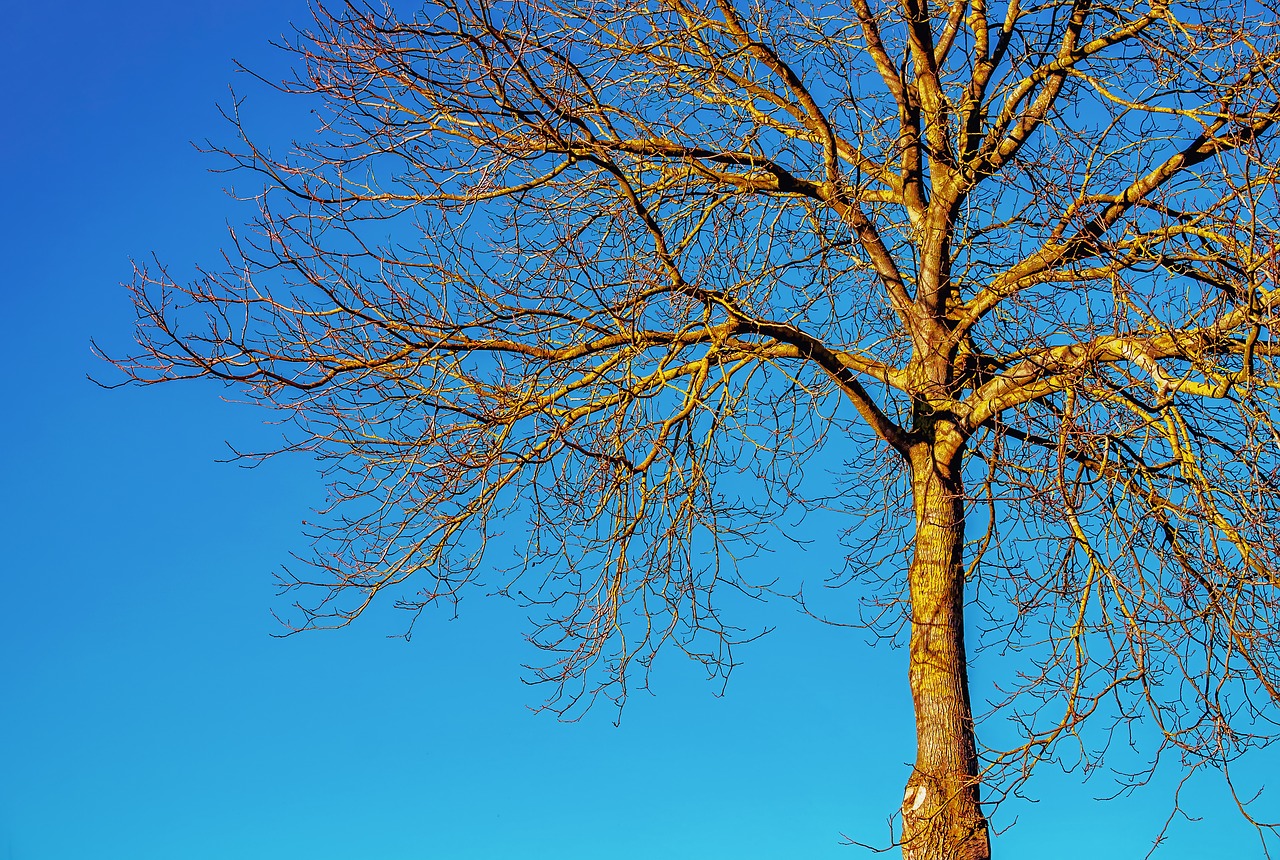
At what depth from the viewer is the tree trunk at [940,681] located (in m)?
6.20

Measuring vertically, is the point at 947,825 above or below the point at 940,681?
below

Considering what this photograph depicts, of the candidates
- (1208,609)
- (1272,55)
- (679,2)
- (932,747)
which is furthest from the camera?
(679,2)

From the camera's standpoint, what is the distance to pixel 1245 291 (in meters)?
5.63

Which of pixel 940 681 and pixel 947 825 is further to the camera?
pixel 940 681

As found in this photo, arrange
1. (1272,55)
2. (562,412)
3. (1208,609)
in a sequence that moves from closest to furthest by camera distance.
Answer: (1208,609), (1272,55), (562,412)

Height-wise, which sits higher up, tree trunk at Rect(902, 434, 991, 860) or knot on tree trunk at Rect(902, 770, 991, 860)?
tree trunk at Rect(902, 434, 991, 860)

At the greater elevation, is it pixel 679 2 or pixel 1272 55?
pixel 679 2

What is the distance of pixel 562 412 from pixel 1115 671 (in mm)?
3282

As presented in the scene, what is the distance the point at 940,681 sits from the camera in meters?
6.59

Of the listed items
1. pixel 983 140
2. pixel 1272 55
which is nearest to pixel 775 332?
pixel 983 140

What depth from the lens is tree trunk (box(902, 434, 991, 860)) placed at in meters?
6.20

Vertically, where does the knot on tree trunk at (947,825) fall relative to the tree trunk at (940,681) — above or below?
below

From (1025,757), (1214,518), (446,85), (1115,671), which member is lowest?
(1025,757)

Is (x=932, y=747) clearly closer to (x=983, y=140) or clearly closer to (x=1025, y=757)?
(x=1025, y=757)
